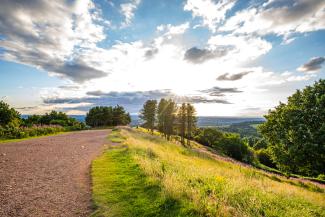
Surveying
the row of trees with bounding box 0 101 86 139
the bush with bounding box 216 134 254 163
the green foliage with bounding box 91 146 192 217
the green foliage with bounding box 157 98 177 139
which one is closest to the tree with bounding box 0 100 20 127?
the row of trees with bounding box 0 101 86 139

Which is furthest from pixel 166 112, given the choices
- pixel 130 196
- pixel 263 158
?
pixel 130 196

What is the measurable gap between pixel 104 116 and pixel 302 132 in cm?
8887

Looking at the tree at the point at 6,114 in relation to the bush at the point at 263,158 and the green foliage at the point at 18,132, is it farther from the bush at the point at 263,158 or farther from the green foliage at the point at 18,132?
the bush at the point at 263,158

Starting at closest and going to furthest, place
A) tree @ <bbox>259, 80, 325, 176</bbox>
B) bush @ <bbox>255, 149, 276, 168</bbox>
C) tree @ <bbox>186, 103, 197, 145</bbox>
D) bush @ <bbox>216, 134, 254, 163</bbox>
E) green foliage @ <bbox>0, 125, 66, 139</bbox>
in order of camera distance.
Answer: tree @ <bbox>259, 80, 325, 176</bbox>
green foliage @ <bbox>0, 125, 66, 139</bbox>
tree @ <bbox>186, 103, 197, 145</bbox>
bush @ <bbox>216, 134, 254, 163</bbox>
bush @ <bbox>255, 149, 276, 168</bbox>

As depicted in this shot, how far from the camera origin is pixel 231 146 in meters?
78.2

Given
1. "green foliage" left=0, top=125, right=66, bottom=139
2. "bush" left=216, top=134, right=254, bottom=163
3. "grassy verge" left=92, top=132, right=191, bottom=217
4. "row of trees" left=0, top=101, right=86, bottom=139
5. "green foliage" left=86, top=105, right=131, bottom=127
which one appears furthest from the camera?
"green foliage" left=86, top=105, right=131, bottom=127

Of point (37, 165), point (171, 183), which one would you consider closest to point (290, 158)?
point (171, 183)

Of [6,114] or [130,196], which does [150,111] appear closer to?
[6,114]

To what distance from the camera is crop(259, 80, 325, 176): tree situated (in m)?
19.0

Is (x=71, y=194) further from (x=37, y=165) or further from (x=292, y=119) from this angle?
(x=292, y=119)

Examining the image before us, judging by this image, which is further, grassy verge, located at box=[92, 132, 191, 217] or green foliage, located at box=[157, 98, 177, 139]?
green foliage, located at box=[157, 98, 177, 139]

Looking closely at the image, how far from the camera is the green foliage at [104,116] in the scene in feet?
320

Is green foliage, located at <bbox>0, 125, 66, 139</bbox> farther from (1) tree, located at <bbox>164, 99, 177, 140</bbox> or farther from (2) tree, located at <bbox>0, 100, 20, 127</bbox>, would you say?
(1) tree, located at <bbox>164, 99, 177, 140</bbox>

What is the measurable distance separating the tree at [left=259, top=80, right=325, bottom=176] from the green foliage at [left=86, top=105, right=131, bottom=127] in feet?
277
